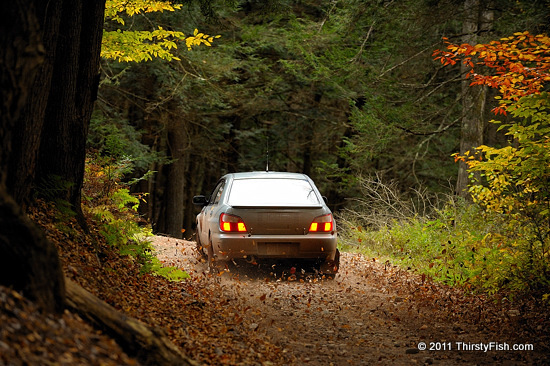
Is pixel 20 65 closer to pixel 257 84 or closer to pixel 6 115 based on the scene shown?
pixel 6 115

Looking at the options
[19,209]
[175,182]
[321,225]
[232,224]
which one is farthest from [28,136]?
[175,182]

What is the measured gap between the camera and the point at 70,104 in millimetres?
7270

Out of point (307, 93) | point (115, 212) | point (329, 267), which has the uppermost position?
point (307, 93)

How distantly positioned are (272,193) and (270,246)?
1.01m

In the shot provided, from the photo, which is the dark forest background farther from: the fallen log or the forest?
the fallen log

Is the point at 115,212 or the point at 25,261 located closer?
the point at 25,261

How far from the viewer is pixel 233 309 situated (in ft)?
23.7

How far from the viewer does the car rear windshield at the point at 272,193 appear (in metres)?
9.38

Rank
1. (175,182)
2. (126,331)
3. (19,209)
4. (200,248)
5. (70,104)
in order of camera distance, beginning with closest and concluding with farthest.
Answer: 1. (19,209)
2. (126,331)
3. (70,104)
4. (200,248)
5. (175,182)

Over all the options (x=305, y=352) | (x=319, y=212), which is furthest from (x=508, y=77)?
(x=305, y=352)

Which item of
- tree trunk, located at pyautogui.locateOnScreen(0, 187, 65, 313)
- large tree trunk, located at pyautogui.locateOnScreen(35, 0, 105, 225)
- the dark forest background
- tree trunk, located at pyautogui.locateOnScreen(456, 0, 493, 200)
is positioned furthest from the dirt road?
tree trunk, located at pyautogui.locateOnScreen(456, 0, 493, 200)

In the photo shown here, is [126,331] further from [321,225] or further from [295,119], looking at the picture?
[295,119]

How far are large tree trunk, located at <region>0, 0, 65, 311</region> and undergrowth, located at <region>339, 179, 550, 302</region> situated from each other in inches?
234

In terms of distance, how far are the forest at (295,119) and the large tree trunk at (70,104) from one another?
2 cm
